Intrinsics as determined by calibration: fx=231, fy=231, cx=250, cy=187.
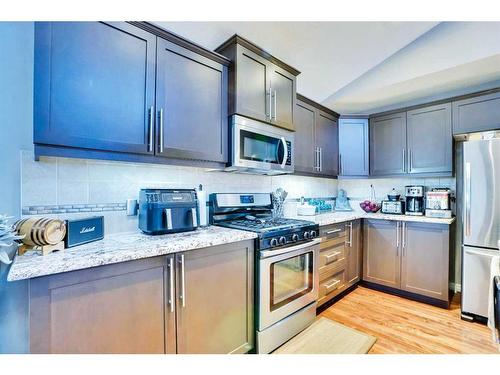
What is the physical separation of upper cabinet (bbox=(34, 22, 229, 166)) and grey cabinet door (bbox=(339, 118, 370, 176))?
6.84 ft

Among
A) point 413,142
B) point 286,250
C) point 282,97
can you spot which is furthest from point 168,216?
point 413,142

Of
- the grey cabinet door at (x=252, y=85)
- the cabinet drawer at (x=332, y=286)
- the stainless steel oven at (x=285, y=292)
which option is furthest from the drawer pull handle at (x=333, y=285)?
the grey cabinet door at (x=252, y=85)

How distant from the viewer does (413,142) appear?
286 centimetres

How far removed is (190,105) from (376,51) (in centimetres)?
170

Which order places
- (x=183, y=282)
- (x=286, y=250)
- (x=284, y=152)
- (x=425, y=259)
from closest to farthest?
(x=183, y=282) < (x=286, y=250) < (x=284, y=152) < (x=425, y=259)

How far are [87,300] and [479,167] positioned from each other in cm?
313

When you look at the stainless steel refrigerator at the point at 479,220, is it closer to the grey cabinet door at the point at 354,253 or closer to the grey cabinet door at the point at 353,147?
the grey cabinet door at the point at 354,253

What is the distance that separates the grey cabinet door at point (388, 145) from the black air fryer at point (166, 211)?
263 centimetres

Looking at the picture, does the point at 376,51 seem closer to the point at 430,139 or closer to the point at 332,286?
the point at 430,139

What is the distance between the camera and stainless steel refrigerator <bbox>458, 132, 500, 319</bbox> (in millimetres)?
2080
